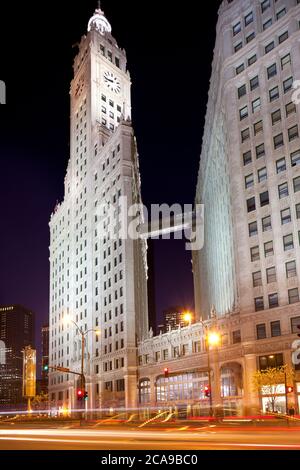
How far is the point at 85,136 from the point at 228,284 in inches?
2493

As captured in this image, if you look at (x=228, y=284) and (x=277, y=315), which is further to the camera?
(x=228, y=284)

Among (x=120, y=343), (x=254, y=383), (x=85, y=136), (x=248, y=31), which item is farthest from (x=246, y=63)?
(x=85, y=136)

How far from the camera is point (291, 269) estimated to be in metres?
61.6

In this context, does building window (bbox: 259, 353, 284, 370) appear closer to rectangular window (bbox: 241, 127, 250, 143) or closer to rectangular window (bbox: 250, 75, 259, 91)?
rectangular window (bbox: 241, 127, 250, 143)

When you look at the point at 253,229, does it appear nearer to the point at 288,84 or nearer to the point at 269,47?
the point at 288,84

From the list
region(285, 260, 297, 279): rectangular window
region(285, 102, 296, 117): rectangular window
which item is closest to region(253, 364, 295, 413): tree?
region(285, 260, 297, 279): rectangular window

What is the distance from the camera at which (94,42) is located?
436ft

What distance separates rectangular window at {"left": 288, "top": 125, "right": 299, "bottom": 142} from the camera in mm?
64581

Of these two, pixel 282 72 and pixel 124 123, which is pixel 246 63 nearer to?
pixel 282 72

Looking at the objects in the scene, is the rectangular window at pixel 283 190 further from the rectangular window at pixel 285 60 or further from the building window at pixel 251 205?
the rectangular window at pixel 285 60

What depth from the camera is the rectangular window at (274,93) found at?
68.2 m

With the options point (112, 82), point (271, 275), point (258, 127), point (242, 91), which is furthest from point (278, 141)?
point (112, 82)

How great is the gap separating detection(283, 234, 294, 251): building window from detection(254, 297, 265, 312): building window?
724 centimetres

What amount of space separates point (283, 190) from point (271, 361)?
71.5 feet
